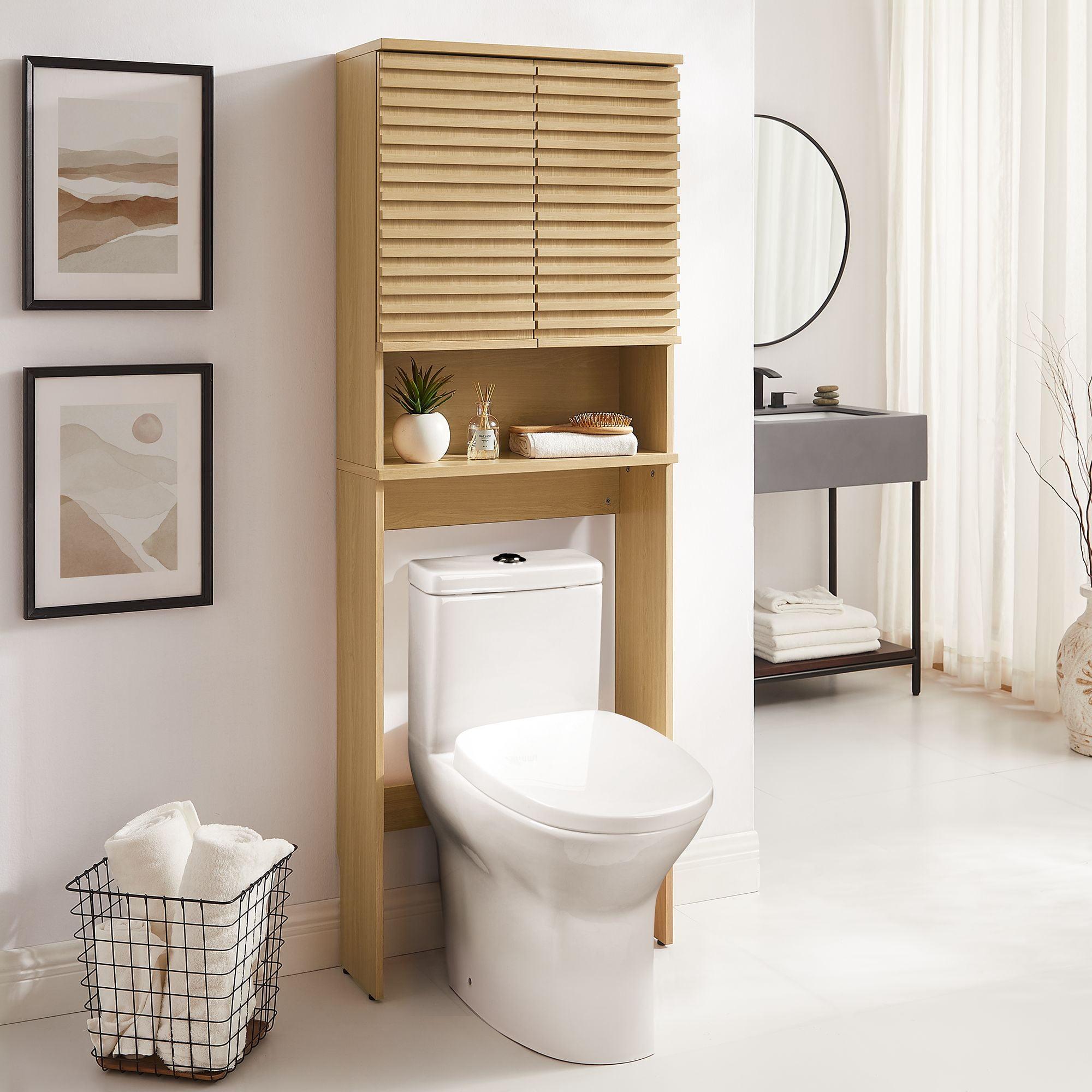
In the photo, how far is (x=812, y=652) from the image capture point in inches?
169

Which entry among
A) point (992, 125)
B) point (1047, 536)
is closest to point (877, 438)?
point (1047, 536)

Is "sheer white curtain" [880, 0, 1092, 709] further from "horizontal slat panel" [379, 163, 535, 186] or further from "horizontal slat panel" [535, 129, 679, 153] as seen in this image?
"horizontal slat panel" [379, 163, 535, 186]

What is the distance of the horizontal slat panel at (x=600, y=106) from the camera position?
241 centimetres

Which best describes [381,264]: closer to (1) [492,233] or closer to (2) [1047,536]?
(1) [492,233]

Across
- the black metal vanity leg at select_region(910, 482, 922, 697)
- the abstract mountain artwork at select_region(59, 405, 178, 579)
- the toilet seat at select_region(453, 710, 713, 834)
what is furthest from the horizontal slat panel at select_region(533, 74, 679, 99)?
the black metal vanity leg at select_region(910, 482, 922, 697)

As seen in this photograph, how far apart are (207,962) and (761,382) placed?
8.81 ft

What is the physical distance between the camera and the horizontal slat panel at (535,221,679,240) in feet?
8.05

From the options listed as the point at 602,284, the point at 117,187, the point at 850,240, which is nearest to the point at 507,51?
the point at 602,284

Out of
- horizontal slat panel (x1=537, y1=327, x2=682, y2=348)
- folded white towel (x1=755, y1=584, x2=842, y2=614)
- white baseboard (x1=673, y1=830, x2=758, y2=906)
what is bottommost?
white baseboard (x1=673, y1=830, x2=758, y2=906)

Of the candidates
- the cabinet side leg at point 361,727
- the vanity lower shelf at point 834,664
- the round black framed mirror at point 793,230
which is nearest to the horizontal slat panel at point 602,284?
the cabinet side leg at point 361,727

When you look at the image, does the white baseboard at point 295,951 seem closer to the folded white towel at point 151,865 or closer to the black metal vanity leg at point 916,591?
the folded white towel at point 151,865

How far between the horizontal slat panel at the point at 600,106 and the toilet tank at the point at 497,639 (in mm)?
825

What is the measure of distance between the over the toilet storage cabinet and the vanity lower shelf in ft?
5.01

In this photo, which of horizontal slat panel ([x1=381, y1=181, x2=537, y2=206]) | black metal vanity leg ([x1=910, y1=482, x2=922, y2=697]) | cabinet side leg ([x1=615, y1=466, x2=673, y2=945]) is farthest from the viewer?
black metal vanity leg ([x1=910, y1=482, x2=922, y2=697])
